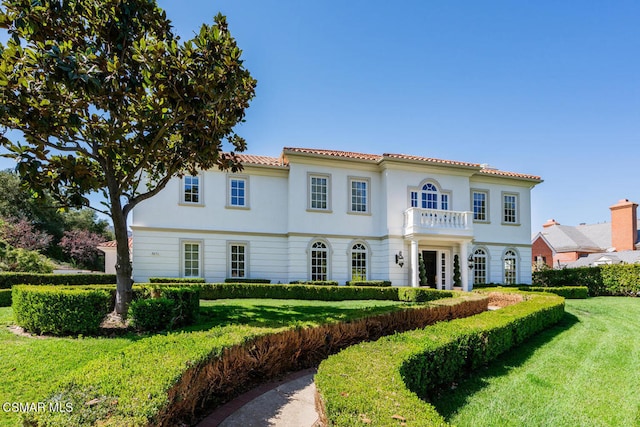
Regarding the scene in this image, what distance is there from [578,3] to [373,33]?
4942 millimetres

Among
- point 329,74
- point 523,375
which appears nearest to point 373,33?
point 329,74

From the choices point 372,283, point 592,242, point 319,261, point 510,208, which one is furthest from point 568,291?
point 592,242

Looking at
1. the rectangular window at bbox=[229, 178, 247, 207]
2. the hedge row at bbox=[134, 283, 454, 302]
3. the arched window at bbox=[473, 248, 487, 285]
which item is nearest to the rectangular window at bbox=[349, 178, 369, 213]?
the hedge row at bbox=[134, 283, 454, 302]

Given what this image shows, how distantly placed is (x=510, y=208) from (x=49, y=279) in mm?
23137

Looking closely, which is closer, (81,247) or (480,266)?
(480,266)

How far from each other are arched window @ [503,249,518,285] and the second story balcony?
4.26 m

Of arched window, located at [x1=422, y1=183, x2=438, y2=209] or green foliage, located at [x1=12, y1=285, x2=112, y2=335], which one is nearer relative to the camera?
green foliage, located at [x1=12, y1=285, x2=112, y2=335]

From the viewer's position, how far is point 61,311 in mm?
7098

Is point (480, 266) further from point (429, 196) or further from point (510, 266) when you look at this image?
point (429, 196)

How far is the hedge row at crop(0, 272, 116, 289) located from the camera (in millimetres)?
13094

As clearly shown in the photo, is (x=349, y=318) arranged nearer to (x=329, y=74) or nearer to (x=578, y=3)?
(x=329, y=74)

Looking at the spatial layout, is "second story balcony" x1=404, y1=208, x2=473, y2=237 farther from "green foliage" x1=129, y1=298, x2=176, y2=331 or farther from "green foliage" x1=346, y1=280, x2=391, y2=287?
"green foliage" x1=129, y1=298, x2=176, y2=331

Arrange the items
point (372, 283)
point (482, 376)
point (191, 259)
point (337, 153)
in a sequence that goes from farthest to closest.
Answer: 1. point (337, 153)
2. point (372, 283)
3. point (191, 259)
4. point (482, 376)

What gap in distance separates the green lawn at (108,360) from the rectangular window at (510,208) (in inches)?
629
